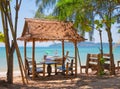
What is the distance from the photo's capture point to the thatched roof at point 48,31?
12562 millimetres

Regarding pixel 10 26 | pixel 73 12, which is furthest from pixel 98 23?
pixel 10 26

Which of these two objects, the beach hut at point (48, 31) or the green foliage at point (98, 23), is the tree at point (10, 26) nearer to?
the beach hut at point (48, 31)

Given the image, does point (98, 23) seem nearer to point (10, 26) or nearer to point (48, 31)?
point (48, 31)

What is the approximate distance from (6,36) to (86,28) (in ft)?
14.6

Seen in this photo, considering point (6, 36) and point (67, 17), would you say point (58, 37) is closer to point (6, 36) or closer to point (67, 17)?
point (67, 17)

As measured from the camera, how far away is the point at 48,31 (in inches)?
515

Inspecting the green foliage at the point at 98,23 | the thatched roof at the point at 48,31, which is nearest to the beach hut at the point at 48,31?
the thatched roof at the point at 48,31

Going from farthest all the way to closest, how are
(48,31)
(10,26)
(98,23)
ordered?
(98,23) → (48,31) → (10,26)

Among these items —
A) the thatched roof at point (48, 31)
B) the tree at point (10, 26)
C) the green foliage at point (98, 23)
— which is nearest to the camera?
the tree at point (10, 26)

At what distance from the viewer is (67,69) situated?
1316cm

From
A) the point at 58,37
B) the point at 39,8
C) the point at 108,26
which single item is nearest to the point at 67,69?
the point at 58,37

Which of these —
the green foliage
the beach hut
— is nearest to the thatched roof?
the beach hut

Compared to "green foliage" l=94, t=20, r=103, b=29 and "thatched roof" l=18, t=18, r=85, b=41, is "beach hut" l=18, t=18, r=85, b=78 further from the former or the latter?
"green foliage" l=94, t=20, r=103, b=29

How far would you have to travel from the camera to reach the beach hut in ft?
41.2
